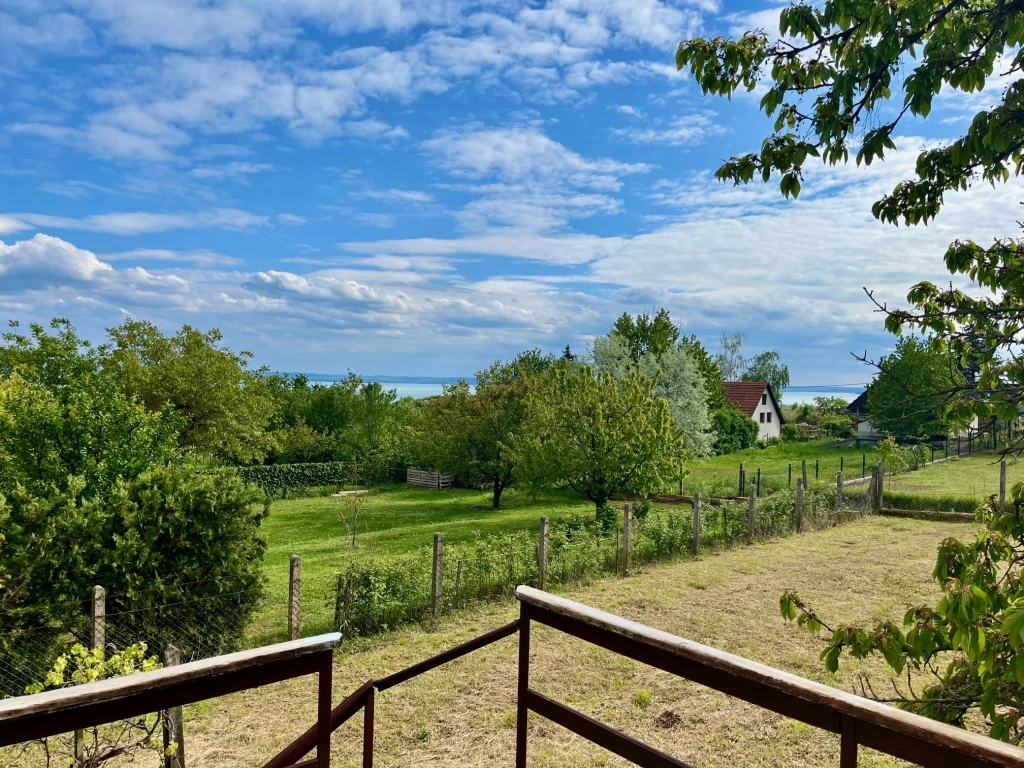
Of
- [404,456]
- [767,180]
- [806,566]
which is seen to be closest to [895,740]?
[767,180]

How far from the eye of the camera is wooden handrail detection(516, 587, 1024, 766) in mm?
1183

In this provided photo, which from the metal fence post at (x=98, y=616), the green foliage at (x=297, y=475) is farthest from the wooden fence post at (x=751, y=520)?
the green foliage at (x=297, y=475)

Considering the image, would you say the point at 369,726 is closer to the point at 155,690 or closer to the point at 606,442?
the point at 155,690

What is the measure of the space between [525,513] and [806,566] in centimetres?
1186

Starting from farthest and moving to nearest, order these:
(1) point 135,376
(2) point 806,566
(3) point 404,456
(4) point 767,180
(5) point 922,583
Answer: (3) point 404,456
(1) point 135,376
(2) point 806,566
(5) point 922,583
(4) point 767,180

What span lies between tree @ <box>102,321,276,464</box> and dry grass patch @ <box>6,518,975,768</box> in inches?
684

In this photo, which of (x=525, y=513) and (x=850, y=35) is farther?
(x=525, y=513)

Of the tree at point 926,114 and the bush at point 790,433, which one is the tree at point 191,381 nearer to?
the tree at point 926,114

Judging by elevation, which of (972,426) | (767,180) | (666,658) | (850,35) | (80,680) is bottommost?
(80,680)

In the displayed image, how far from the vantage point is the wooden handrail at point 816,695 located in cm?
118

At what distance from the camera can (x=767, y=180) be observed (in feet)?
8.83

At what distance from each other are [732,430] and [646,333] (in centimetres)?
796

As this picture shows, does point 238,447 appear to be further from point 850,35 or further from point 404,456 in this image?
point 850,35

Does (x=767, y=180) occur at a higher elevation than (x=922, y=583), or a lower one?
higher
